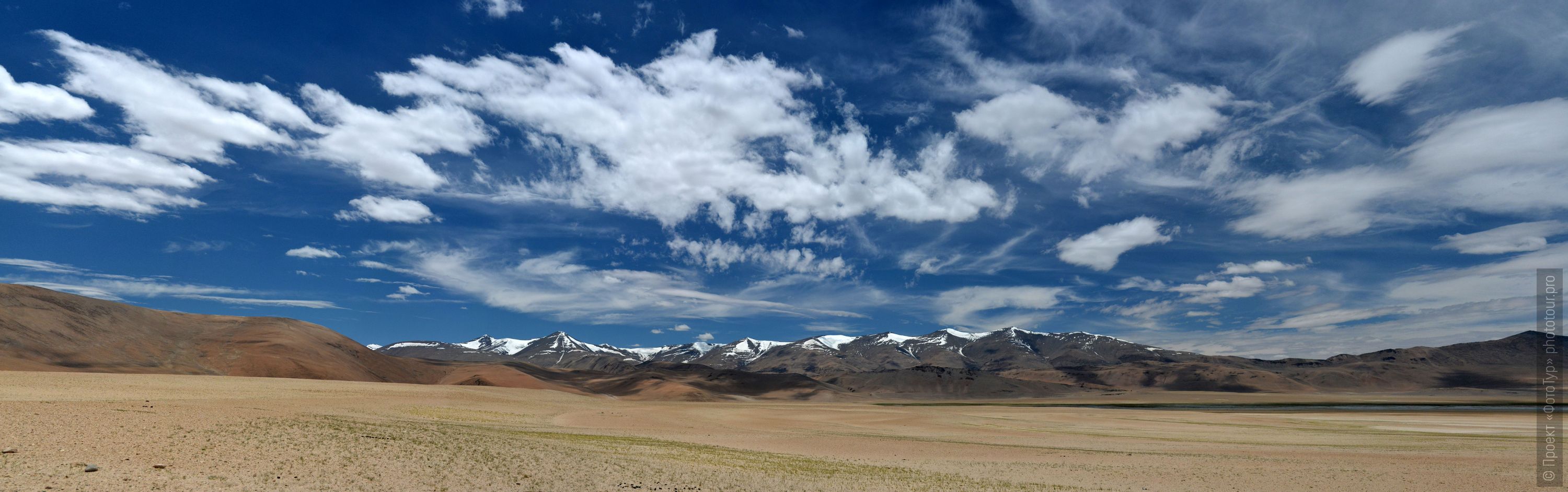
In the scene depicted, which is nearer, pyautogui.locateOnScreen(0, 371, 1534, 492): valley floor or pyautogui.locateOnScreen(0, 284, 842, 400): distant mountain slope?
pyautogui.locateOnScreen(0, 371, 1534, 492): valley floor

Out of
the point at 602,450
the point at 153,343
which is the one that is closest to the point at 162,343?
the point at 153,343

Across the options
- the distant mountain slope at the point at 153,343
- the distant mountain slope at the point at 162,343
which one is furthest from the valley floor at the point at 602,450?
the distant mountain slope at the point at 153,343

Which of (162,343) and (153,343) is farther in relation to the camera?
(162,343)

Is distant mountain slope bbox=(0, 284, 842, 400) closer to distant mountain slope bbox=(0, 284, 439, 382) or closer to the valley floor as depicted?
distant mountain slope bbox=(0, 284, 439, 382)

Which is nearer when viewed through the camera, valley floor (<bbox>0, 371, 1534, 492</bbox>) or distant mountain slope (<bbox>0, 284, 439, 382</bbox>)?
valley floor (<bbox>0, 371, 1534, 492</bbox>)

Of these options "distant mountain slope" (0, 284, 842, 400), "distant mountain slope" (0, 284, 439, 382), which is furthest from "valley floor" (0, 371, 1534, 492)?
"distant mountain slope" (0, 284, 439, 382)

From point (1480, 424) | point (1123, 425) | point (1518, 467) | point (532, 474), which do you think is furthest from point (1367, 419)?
point (532, 474)

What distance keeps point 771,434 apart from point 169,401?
119 ft

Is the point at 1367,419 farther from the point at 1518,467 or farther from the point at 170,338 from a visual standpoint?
the point at 170,338

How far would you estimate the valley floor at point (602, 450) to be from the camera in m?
21.4

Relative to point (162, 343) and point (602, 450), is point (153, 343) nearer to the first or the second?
point (162, 343)

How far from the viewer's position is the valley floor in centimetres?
2142

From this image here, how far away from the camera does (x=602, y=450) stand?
34.4 meters

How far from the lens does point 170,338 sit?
425ft
